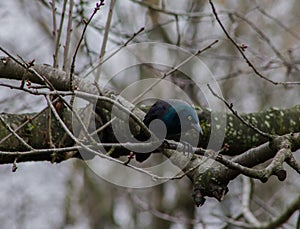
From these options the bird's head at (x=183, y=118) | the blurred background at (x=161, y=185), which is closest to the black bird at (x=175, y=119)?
the bird's head at (x=183, y=118)

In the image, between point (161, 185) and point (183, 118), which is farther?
point (161, 185)

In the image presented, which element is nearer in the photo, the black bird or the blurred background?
the black bird

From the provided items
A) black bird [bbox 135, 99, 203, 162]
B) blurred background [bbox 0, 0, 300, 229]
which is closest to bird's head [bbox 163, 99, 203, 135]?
black bird [bbox 135, 99, 203, 162]

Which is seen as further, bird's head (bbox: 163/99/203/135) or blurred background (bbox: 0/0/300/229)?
blurred background (bbox: 0/0/300/229)

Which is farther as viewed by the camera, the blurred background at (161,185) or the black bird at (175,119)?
the blurred background at (161,185)

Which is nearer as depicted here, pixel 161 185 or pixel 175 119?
pixel 175 119

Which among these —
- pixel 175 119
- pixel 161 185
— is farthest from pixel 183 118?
pixel 161 185

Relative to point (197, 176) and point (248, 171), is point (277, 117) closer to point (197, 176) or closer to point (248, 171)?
point (197, 176)

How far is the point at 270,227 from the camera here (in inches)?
128

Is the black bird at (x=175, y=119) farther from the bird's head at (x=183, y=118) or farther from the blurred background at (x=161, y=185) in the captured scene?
the blurred background at (x=161, y=185)

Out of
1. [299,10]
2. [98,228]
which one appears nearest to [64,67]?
[299,10]

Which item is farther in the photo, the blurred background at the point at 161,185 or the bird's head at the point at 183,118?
the blurred background at the point at 161,185

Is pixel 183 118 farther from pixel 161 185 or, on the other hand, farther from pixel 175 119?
pixel 161 185

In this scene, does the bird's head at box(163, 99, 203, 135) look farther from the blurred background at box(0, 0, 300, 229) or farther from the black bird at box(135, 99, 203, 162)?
the blurred background at box(0, 0, 300, 229)
